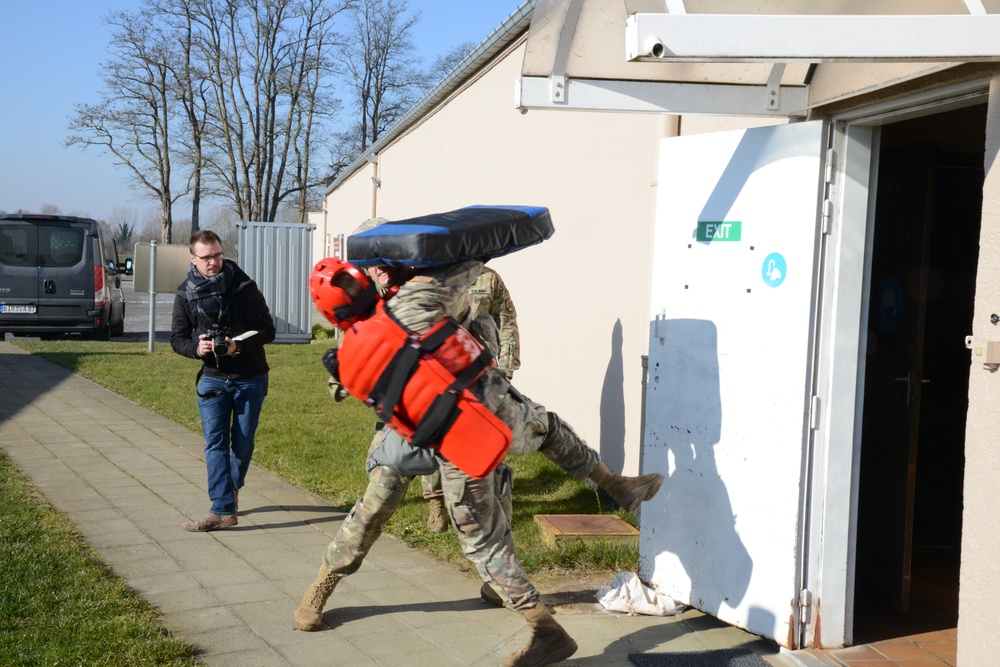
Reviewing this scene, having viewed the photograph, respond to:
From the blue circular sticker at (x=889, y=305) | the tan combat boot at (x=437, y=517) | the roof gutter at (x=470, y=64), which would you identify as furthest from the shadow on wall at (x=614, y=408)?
the roof gutter at (x=470, y=64)

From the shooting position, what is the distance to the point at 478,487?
4.01m

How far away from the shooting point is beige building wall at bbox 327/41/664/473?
270 inches

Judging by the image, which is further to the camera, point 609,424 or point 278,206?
point 278,206

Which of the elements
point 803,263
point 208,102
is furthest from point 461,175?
point 208,102

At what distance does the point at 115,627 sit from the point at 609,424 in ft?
12.9

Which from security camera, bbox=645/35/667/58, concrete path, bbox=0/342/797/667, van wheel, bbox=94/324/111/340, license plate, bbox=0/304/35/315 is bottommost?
concrete path, bbox=0/342/797/667

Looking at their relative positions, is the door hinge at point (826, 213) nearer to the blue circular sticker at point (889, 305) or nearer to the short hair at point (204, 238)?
the blue circular sticker at point (889, 305)

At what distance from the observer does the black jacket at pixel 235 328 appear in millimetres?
5793

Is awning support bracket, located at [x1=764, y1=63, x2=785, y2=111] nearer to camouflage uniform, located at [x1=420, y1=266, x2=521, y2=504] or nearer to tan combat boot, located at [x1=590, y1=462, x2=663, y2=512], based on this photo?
tan combat boot, located at [x1=590, y1=462, x2=663, y2=512]

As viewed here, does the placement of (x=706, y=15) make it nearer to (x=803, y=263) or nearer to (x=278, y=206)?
(x=803, y=263)

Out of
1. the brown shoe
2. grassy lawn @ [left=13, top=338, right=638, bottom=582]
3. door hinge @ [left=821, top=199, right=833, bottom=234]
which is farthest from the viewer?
the brown shoe

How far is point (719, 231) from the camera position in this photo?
449 centimetres

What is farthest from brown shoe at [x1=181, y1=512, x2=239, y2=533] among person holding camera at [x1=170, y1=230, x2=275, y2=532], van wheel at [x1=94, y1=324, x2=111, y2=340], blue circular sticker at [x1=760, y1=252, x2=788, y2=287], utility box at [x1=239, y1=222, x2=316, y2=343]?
utility box at [x1=239, y1=222, x2=316, y2=343]

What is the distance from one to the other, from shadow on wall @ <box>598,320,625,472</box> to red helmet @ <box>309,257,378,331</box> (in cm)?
355
